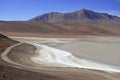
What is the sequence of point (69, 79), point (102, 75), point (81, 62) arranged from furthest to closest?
point (81, 62) → point (102, 75) → point (69, 79)

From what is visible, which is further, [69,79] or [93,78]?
[93,78]

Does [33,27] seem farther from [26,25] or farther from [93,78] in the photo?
[93,78]

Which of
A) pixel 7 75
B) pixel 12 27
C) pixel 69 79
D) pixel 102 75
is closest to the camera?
pixel 7 75

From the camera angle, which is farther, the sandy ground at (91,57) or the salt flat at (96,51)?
the salt flat at (96,51)

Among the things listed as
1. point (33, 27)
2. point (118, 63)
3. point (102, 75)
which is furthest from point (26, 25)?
point (102, 75)

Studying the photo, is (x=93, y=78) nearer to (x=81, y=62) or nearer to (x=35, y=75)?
(x=35, y=75)

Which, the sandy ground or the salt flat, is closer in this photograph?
the sandy ground

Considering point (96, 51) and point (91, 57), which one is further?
point (96, 51)

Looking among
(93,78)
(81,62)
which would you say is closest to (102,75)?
(93,78)

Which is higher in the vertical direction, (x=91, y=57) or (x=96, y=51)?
(x=96, y=51)
